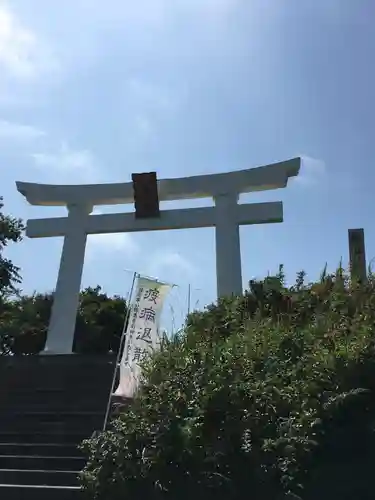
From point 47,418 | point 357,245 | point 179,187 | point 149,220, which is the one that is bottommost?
point 47,418

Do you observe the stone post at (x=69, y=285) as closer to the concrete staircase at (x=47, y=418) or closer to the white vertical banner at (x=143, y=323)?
the concrete staircase at (x=47, y=418)

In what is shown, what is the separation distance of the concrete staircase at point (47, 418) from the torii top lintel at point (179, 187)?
452 cm

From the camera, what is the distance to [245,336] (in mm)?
6254

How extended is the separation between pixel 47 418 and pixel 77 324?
16740 mm

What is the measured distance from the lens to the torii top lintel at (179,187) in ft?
46.1

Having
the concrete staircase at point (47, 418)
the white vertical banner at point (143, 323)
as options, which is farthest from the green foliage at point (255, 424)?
the white vertical banner at point (143, 323)

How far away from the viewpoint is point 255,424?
514cm

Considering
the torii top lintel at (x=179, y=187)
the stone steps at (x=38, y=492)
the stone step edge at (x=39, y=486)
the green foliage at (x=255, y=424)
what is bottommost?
the stone steps at (x=38, y=492)

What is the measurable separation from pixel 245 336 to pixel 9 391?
593cm

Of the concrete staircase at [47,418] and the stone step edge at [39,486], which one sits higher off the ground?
the concrete staircase at [47,418]

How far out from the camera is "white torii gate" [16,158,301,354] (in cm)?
1402

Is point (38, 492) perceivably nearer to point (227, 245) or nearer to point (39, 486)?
point (39, 486)

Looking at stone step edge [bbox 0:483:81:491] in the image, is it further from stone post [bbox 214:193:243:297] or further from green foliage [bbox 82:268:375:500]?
stone post [bbox 214:193:243:297]

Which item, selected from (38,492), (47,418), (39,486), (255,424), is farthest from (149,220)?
(255,424)
